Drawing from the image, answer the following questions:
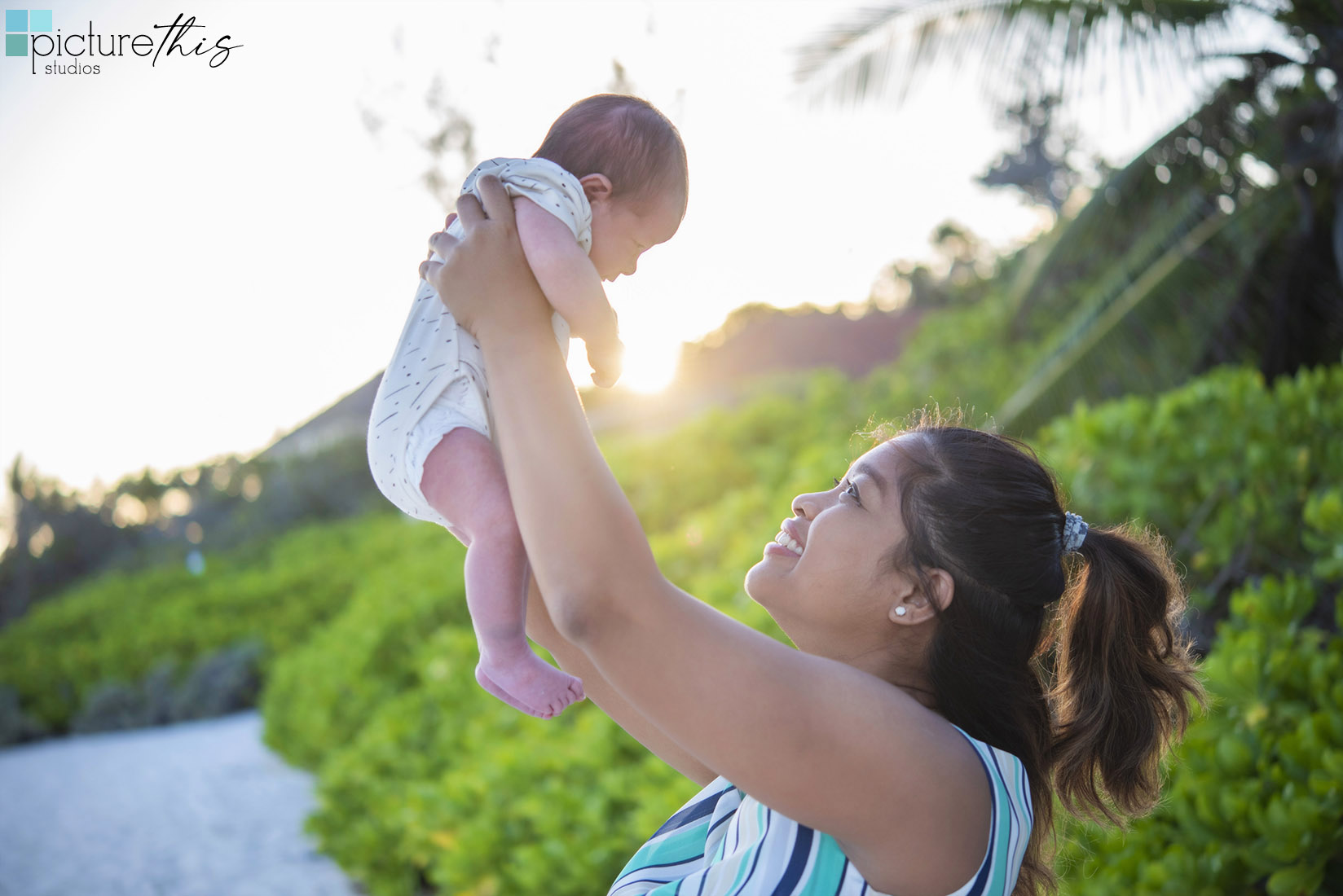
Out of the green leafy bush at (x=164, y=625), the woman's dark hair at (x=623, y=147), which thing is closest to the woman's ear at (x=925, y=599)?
the woman's dark hair at (x=623, y=147)

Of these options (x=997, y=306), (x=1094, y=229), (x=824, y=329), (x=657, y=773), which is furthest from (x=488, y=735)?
(x=824, y=329)

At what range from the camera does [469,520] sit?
1229 millimetres

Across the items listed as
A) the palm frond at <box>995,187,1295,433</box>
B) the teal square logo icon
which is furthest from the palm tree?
the teal square logo icon

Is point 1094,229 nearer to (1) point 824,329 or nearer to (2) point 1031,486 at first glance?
(2) point 1031,486

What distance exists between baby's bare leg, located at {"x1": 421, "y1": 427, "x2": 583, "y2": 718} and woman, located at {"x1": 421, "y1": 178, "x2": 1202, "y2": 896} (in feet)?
0.26

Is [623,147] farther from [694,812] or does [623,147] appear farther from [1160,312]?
[1160,312]

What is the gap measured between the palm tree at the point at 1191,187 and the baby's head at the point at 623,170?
15.3 feet

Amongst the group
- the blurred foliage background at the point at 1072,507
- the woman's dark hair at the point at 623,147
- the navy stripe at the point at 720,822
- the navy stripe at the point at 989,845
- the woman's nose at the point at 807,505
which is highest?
the woman's dark hair at the point at 623,147

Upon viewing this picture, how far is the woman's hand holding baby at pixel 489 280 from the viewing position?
112cm

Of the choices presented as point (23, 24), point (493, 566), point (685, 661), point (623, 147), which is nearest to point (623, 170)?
point (623, 147)

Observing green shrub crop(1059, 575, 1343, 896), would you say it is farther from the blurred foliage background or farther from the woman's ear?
A: the woman's ear

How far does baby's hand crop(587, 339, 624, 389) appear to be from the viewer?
1198 mm

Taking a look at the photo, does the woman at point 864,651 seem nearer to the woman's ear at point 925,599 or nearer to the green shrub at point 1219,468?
the woman's ear at point 925,599

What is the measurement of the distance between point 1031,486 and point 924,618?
0.88 ft
